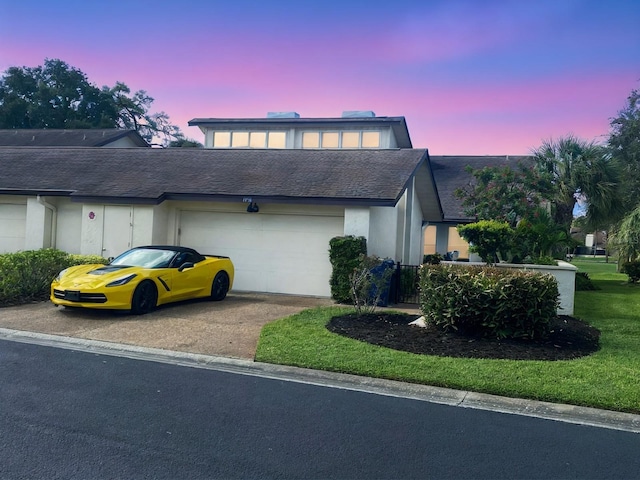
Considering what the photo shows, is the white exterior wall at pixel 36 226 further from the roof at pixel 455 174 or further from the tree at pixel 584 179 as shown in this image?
the tree at pixel 584 179

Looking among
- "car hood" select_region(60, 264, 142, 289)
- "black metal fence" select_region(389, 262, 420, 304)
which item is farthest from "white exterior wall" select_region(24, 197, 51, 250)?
"black metal fence" select_region(389, 262, 420, 304)

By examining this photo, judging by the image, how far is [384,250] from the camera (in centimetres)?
1491

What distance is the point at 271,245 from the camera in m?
14.3

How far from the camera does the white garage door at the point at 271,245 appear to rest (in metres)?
13.9

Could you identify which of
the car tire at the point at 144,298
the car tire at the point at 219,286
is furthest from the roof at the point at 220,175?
the car tire at the point at 144,298

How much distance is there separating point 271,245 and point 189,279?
3.33 m

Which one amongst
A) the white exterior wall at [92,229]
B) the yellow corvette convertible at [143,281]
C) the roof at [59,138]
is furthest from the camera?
the roof at [59,138]

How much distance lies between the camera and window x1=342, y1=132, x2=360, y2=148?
25139mm

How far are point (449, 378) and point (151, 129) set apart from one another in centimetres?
5099

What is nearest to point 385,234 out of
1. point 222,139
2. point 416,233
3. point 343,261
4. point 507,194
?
point 343,261

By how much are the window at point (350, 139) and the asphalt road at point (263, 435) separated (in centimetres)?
1998

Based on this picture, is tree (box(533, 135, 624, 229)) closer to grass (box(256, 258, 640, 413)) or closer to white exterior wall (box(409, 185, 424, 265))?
white exterior wall (box(409, 185, 424, 265))

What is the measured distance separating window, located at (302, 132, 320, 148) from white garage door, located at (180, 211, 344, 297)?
1216cm

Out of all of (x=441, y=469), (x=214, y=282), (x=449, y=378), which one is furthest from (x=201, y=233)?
(x=441, y=469)
